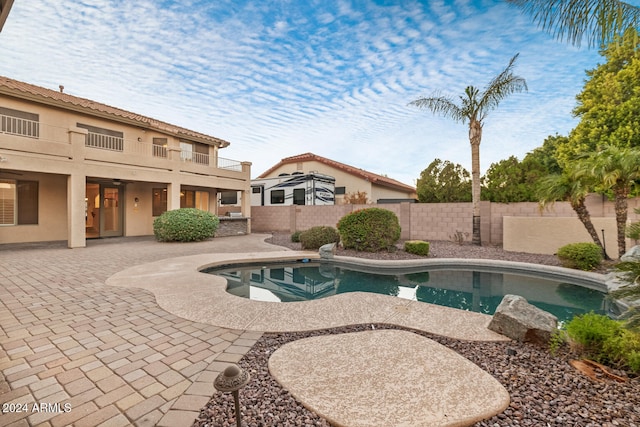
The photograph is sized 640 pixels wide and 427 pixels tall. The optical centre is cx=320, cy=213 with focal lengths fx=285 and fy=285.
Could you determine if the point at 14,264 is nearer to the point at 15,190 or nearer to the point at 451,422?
the point at 15,190

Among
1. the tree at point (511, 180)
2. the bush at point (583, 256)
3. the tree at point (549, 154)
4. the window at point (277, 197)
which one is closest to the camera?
the bush at point (583, 256)

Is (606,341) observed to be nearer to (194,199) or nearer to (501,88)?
(501,88)

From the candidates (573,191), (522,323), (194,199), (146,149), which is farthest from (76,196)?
(573,191)

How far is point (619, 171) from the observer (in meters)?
7.21

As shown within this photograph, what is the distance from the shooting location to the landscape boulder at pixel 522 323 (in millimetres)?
3285

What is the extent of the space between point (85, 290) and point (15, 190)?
10385 millimetres

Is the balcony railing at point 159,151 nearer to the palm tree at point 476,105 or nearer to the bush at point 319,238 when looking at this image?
the bush at point 319,238

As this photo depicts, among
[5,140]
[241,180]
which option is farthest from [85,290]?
[241,180]

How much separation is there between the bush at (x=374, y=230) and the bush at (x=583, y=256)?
15.3ft

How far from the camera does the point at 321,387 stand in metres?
2.38

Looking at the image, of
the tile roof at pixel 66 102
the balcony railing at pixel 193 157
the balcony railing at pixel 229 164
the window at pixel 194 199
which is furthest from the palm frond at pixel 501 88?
the window at pixel 194 199

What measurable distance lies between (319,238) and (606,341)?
844 cm

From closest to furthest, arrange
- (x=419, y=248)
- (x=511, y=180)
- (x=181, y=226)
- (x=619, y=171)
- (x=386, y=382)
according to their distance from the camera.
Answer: (x=386, y=382), (x=619, y=171), (x=419, y=248), (x=181, y=226), (x=511, y=180)

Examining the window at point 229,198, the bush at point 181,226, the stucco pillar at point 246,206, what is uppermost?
the window at point 229,198
